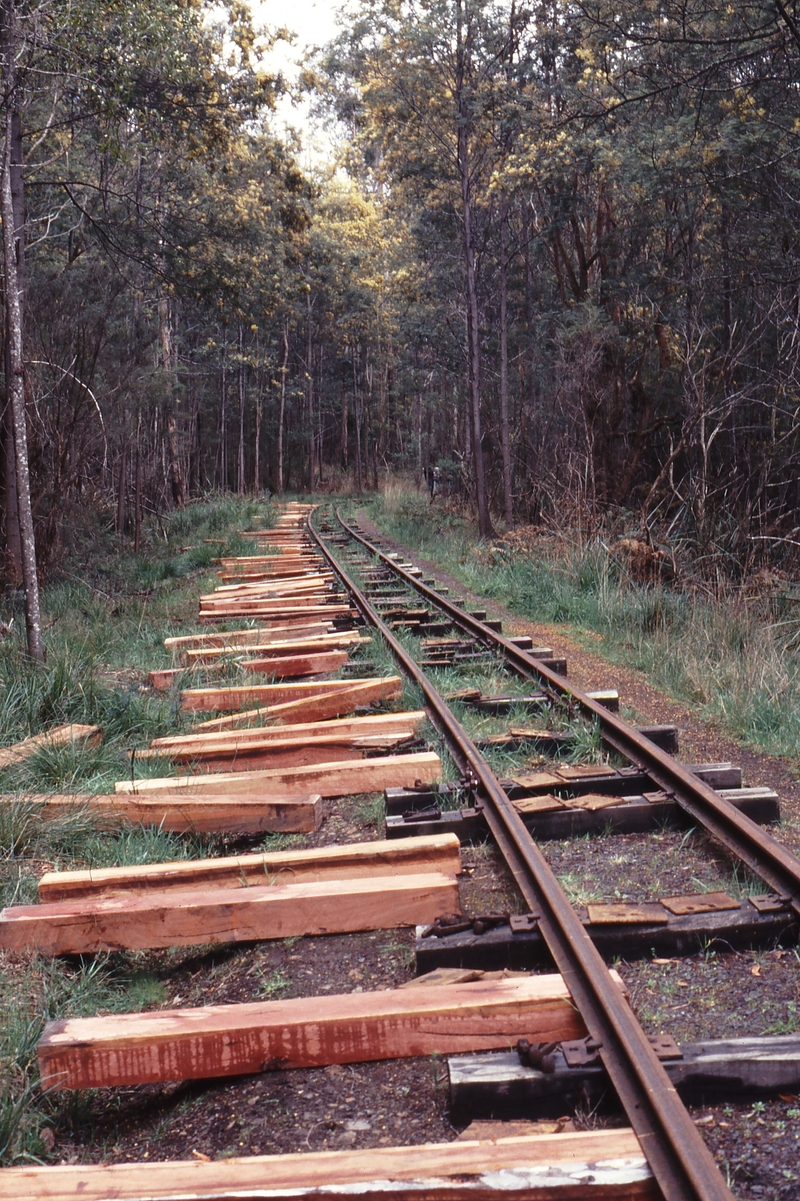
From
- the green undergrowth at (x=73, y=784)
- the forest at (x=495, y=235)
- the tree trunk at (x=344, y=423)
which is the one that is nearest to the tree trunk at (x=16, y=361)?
the forest at (x=495, y=235)

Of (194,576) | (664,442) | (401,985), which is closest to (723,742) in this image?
(401,985)

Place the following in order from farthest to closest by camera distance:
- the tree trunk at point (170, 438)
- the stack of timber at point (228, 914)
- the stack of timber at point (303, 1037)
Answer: the tree trunk at point (170, 438)
the stack of timber at point (228, 914)
the stack of timber at point (303, 1037)

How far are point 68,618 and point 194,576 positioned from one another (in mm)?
4495

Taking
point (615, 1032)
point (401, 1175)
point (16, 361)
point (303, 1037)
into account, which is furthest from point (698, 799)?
point (16, 361)

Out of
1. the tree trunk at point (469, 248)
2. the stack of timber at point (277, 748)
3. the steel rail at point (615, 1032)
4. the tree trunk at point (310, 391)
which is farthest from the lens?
the tree trunk at point (310, 391)

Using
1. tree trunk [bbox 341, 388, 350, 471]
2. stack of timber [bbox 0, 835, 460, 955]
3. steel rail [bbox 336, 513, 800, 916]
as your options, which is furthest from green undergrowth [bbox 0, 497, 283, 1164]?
tree trunk [bbox 341, 388, 350, 471]

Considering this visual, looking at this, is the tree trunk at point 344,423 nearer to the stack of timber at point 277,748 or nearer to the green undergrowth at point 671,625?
the green undergrowth at point 671,625

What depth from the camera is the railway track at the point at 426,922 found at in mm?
1904

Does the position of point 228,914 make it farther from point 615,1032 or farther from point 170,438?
point 170,438

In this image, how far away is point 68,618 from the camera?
29.7ft

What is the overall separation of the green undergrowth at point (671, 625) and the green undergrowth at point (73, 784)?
3.11 meters

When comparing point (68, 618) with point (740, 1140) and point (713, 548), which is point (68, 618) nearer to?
point (713, 548)

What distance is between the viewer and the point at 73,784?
4.66 metres

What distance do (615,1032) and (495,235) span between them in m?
21.6
